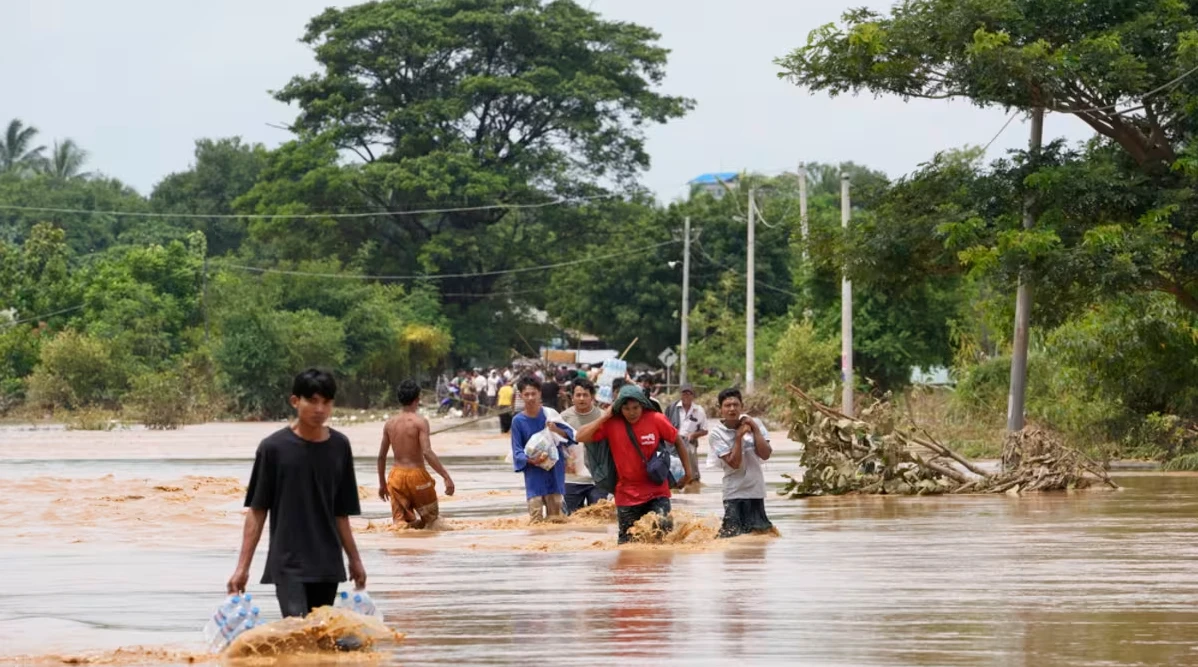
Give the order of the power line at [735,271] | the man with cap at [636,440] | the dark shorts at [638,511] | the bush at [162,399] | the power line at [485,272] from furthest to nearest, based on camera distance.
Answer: the power line at [485,272] < the power line at [735,271] < the bush at [162,399] < the dark shorts at [638,511] < the man with cap at [636,440]

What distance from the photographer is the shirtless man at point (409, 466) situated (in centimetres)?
1783

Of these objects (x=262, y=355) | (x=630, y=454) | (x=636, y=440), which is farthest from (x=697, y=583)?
(x=262, y=355)

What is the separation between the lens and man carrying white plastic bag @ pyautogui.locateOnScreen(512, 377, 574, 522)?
18.5 metres

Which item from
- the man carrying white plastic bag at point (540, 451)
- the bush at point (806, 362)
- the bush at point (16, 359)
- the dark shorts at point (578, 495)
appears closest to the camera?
the man carrying white plastic bag at point (540, 451)

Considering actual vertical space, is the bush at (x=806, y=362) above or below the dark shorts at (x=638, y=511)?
above

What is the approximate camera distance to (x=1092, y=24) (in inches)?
1078

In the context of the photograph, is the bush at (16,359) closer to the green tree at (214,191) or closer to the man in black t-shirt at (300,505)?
the green tree at (214,191)

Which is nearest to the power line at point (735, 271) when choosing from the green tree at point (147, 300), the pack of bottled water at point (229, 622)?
the green tree at point (147, 300)

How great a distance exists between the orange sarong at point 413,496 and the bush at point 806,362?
32613 mm

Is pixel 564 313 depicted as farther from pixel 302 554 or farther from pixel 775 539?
pixel 302 554

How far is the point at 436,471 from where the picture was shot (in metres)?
17.4

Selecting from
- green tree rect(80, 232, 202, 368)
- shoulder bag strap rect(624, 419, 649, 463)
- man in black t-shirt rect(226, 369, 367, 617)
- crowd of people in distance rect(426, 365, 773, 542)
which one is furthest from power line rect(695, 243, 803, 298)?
man in black t-shirt rect(226, 369, 367, 617)

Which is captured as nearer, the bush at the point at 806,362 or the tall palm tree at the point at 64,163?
the bush at the point at 806,362

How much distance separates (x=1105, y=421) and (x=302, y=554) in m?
24.3
